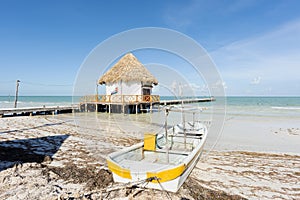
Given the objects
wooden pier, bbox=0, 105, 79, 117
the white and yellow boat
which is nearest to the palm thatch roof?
wooden pier, bbox=0, 105, 79, 117

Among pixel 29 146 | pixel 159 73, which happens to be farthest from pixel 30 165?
pixel 159 73

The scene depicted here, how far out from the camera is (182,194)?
3191 mm

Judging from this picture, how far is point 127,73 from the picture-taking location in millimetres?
17625

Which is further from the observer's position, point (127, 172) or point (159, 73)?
point (159, 73)

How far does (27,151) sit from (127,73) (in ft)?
42.1

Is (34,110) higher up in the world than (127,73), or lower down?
lower down

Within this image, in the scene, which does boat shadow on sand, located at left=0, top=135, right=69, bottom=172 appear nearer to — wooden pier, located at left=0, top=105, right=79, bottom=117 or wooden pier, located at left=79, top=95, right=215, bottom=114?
wooden pier, located at left=79, top=95, right=215, bottom=114

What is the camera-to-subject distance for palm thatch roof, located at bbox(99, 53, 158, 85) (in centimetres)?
1769

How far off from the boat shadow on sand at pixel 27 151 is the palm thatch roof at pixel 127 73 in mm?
11217

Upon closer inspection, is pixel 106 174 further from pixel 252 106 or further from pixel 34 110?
pixel 252 106

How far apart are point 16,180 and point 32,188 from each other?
19.9 inches

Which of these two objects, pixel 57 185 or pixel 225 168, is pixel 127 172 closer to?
pixel 57 185

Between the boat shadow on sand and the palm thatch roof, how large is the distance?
11.2 meters

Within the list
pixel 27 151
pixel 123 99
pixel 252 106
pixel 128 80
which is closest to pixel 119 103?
pixel 123 99
